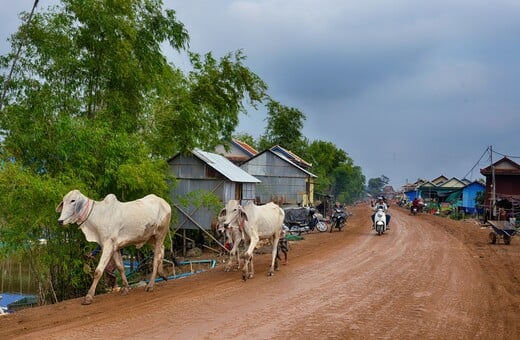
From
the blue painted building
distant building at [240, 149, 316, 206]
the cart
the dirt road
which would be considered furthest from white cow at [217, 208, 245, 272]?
the blue painted building

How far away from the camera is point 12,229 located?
33.0ft

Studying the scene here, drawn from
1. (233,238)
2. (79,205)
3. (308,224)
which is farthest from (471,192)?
(79,205)

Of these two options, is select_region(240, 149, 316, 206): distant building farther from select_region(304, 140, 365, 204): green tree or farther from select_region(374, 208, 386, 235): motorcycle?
select_region(304, 140, 365, 204): green tree

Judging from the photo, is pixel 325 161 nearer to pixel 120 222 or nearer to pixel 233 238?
pixel 233 238

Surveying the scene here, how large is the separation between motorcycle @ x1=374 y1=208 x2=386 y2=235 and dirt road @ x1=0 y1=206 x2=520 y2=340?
29.5 ft

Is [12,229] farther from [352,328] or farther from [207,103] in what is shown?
[207,103]

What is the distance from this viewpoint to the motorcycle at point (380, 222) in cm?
2298

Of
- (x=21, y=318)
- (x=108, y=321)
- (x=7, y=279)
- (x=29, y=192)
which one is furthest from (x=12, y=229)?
(x=7, y=279)

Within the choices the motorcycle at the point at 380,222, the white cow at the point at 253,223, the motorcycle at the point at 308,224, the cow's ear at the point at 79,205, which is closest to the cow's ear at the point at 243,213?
the white cow at the point at 253,223

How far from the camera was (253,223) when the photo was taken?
1170 centimetres

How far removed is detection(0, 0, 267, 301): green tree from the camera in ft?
34.2

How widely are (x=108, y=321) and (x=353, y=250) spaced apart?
436 inches

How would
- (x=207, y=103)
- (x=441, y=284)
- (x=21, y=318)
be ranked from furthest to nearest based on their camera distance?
(x=207, y=103), (x=441, y=284), (x=21, y=318)

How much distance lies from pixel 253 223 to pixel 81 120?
504cm
